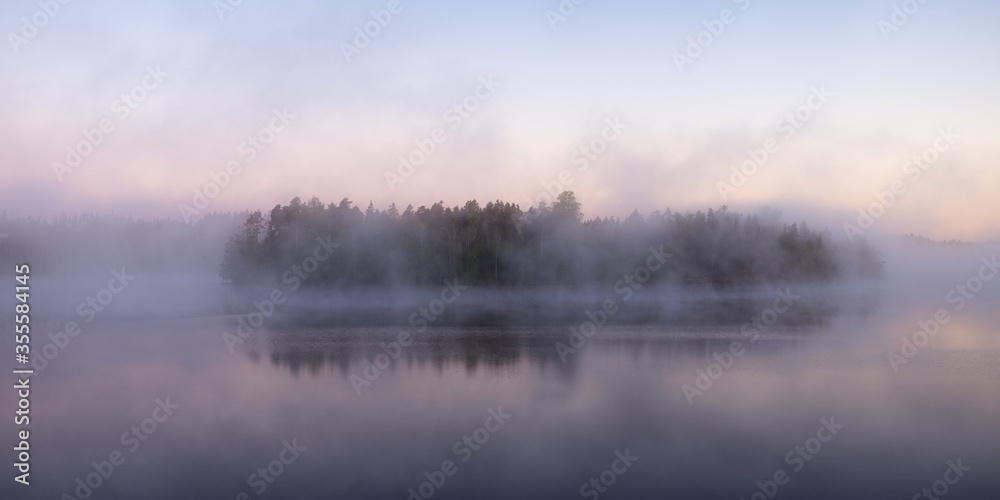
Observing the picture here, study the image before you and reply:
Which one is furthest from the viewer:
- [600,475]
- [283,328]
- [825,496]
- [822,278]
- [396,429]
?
[822,278]

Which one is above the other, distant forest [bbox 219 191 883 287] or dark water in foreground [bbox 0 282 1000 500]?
distant forest [bbox 219 191 883 287]

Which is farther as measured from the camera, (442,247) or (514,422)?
(442,247)

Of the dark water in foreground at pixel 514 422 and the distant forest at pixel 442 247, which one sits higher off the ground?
the distant forest at pixel 442 247

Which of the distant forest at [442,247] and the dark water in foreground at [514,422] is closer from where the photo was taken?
the dark water in foreground at [514,422]

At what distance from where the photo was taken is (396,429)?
33.7 feet

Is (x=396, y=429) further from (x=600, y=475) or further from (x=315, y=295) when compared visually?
(x=315, y=295)

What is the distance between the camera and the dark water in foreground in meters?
8.12

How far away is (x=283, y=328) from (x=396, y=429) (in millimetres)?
14763

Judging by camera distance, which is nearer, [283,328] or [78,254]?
[283,328]

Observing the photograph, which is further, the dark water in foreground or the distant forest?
the distant forest

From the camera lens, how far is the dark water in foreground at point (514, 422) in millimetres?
8125

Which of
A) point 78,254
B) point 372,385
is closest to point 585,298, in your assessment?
point 372,385

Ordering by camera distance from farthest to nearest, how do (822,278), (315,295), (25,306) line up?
(822,278), (315,295), (25,306)

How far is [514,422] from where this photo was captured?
10.6 meters
